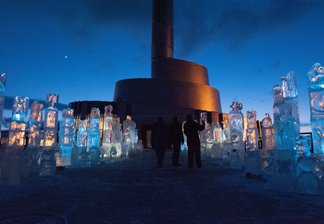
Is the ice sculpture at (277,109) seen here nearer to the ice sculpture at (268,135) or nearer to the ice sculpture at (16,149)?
the ice sculpture at (268,135)

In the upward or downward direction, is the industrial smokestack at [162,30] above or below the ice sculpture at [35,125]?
above

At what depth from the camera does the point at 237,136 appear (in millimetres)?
7227

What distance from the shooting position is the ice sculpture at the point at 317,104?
399 centimetres

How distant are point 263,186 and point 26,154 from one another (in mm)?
5270

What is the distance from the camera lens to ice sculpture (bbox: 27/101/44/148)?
20.4ft

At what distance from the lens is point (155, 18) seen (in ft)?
115

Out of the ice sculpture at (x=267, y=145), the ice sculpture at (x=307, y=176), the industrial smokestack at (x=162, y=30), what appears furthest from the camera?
the industrial smokestack at (x=162, y=30)

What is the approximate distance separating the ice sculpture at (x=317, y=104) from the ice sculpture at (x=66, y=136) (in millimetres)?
7111

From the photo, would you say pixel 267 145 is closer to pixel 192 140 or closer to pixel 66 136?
pixel 192 140

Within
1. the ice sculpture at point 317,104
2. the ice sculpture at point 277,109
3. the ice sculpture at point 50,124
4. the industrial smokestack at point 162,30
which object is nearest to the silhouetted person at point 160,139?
the ice sculpture at point 50,124

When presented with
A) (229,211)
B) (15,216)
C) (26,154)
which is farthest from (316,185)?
(26,154)

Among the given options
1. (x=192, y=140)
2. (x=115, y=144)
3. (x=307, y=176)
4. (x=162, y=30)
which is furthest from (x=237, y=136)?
(x=162, y=30)

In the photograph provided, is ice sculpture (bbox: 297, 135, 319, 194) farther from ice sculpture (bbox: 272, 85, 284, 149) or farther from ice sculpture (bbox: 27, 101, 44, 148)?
ice sculpture (bbox: 27, 101, 44, 148)

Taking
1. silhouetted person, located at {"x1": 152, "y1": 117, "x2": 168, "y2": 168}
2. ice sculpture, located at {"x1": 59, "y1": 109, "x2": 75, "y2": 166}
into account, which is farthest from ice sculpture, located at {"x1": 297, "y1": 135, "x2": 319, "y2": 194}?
ice sculpture, located at {"x1": 59, "y1": 109, "x2": 75, "y2": 166}
